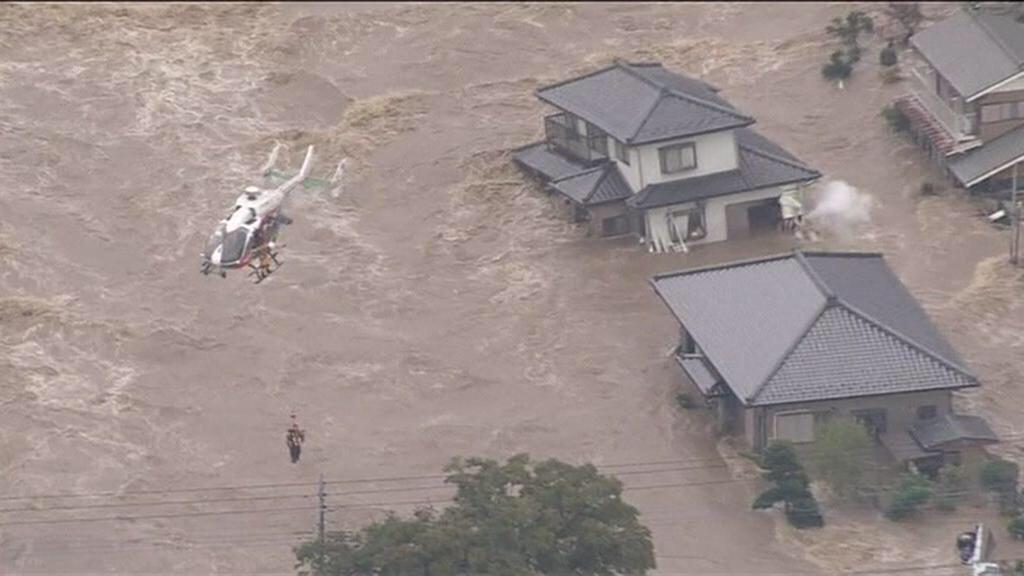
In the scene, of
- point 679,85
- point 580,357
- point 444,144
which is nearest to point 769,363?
point 580,357

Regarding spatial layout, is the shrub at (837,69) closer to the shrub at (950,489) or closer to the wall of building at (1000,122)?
the wall of building at (1000,122)

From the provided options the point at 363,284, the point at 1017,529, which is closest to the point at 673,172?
the point at 363,284

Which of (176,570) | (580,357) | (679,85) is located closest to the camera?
(176,570)

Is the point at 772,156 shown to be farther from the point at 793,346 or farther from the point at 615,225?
the point at 793,346

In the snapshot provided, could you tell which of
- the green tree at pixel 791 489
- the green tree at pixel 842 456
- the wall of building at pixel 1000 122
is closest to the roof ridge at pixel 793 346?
the green tree at pixel 791 489

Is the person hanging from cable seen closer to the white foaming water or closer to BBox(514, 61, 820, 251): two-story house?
BBox(514, 61, 820, 251): two-story house

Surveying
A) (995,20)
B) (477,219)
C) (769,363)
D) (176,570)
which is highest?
(995,20)

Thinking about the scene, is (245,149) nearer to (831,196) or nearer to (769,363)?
(831,196)
